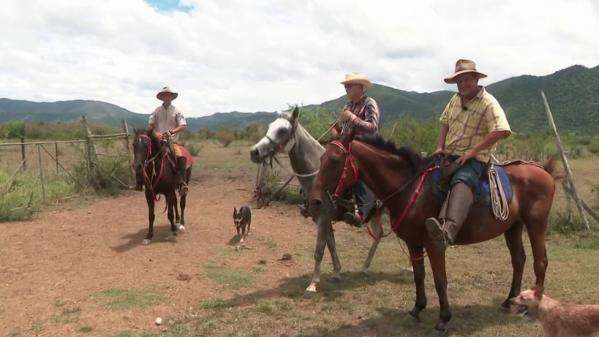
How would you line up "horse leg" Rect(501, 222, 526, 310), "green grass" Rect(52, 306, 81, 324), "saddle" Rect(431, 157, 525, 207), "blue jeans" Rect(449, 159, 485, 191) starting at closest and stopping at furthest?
"blue jeans" Rect(449, 159, 485, 191) → "saddle" Rect(431, 157, 525, 207) → "green grass" Rect(52, 306, 81, 324) → "horse leg" Rect(501, 222, 526, 310)

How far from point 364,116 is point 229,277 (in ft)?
10.0

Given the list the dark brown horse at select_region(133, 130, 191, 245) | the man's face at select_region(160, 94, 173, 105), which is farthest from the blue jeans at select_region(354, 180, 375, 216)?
the man's face at select_region(160, 94, 173, 105)

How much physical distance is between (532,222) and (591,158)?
25.2 meters

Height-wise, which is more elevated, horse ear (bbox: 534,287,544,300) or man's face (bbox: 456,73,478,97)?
man's face (bbox: 456,73,478,97)

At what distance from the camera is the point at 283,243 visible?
28.6 ft

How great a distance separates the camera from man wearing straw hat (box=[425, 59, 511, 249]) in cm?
435

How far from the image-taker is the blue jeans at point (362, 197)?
219 inches

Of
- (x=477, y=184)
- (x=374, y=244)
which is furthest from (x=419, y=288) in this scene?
(x=374, y=244)

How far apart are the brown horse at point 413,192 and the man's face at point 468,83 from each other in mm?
792

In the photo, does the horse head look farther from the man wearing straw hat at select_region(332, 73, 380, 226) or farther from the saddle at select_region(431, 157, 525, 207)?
the saddle at select_region(431, 157, 525, 207)

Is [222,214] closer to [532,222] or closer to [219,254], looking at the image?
[219,254]

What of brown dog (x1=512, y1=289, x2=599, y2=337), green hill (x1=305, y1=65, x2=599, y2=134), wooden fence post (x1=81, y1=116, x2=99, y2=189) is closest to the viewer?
brown dog (x1=512, y1=289, x2=599, y2=337)

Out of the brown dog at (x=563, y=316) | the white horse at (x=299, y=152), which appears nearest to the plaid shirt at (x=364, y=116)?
the white horse at (x=299, y=152)

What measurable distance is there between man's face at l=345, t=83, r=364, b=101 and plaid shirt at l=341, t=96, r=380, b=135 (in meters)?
0.09
